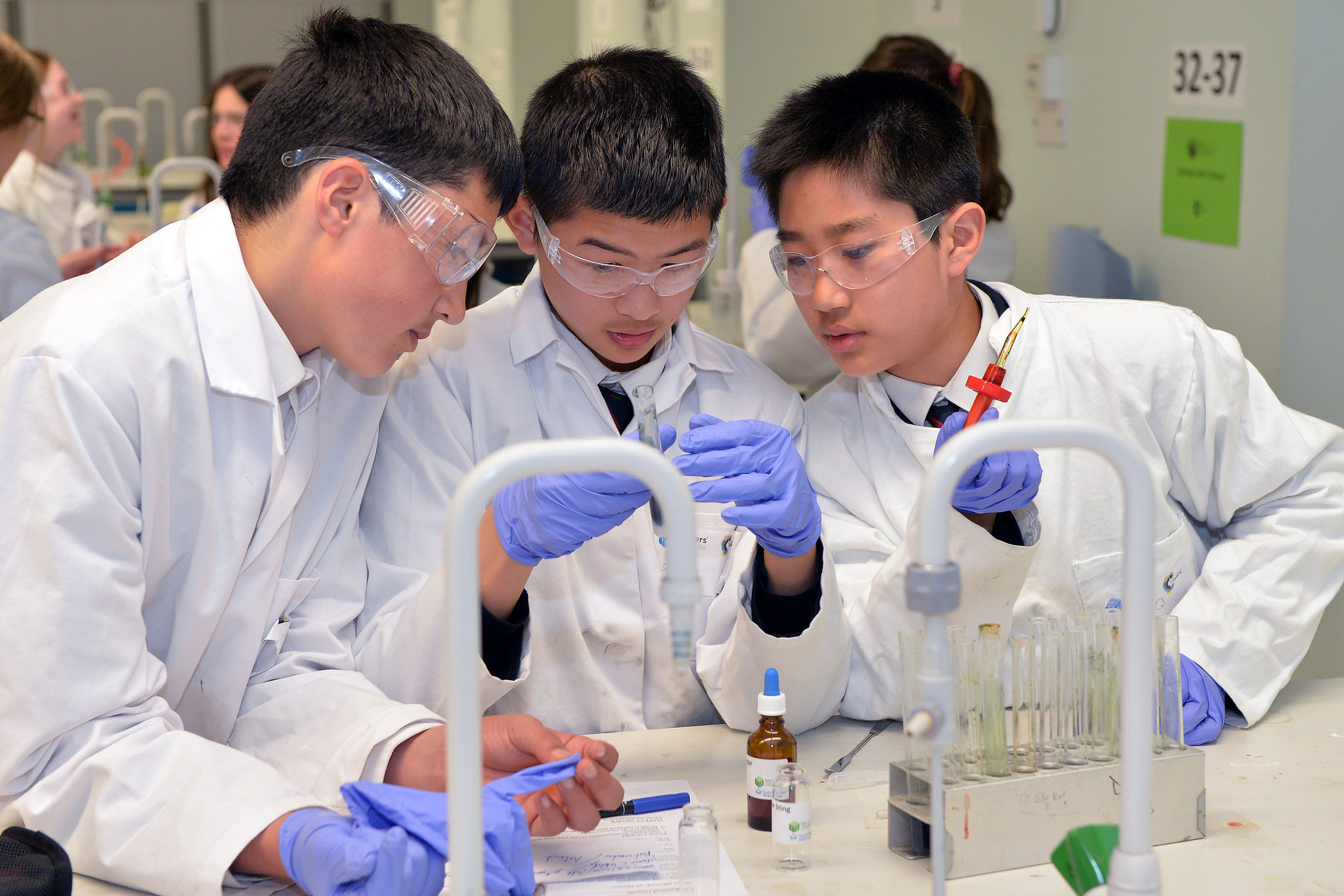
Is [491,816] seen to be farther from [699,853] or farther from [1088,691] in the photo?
[1088,691]

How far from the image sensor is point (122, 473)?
1.35 metres

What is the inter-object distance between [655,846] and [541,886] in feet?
0.49

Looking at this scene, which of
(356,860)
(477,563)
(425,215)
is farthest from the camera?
(425,215)

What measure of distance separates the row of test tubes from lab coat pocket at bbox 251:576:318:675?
0.79m

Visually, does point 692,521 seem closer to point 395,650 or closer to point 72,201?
point 395,650

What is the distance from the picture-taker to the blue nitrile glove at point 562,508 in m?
1.37

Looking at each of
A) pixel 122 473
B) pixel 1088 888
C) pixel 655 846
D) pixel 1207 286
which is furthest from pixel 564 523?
Result: pixel 1207 286

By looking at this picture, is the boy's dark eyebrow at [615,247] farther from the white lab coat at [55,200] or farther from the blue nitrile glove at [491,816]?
the white lab coat at [55,200]

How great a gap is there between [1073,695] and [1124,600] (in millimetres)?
428

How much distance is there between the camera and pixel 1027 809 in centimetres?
132

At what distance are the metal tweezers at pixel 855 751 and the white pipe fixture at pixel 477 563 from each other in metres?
0.73

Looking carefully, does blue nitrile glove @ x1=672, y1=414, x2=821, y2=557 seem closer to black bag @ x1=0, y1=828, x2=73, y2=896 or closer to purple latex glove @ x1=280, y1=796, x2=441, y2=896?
purple latex glove @ x1=280, y1=796, x2=441, y2=896

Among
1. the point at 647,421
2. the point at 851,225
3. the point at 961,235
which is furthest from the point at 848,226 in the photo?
the point at 647,421

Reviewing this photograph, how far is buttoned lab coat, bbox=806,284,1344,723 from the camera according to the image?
71.9 inches
